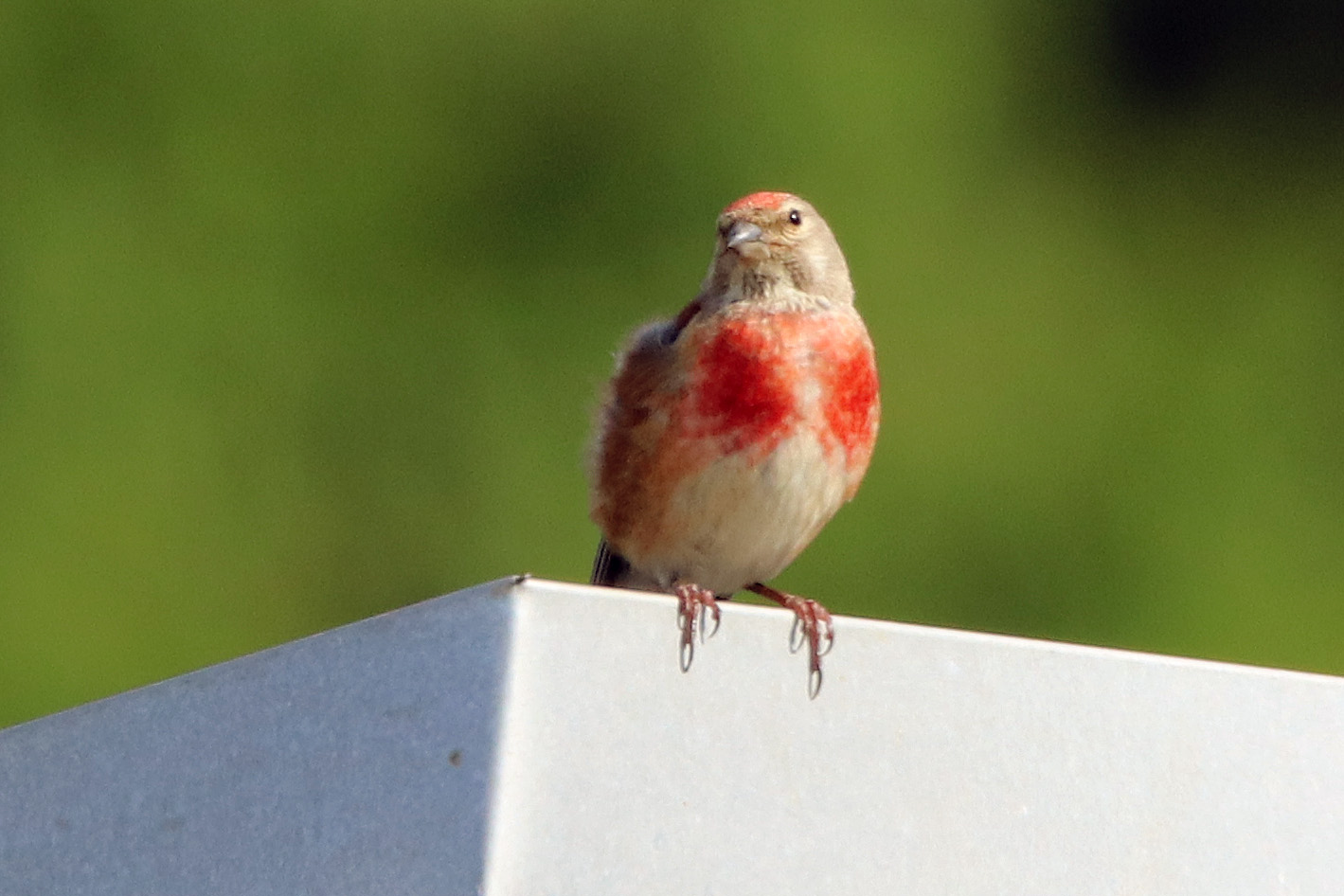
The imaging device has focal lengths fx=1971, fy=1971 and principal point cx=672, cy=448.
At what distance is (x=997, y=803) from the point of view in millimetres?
2201

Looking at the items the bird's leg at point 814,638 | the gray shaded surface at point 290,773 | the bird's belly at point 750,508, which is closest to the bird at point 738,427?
the bird's belly at point 750,508

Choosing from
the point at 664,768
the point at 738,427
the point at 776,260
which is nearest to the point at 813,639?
the point at 664,768

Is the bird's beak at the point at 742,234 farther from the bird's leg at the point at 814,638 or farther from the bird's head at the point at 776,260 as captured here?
the bird's leg at the point at 814,638

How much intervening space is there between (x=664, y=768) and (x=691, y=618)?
21 centimetres

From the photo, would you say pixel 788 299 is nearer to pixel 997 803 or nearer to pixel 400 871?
pixel 997 803

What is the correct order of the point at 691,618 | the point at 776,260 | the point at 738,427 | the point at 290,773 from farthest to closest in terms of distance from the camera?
1. the point at 776,260
2. the point at 738,427
3. the point at 691,618
4. the point at 290,773

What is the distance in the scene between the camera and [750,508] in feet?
12.6

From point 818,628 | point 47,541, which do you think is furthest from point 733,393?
point 47,541

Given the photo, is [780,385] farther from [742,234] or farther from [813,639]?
[813,639]

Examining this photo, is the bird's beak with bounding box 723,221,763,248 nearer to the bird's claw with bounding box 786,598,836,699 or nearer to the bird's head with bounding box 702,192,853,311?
the bird's head with bounding box 702,192,853,311

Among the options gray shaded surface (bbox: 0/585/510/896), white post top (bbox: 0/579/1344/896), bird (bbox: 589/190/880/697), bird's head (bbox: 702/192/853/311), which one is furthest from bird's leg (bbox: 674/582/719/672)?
bird's head (bbox: 702/192/853/311)

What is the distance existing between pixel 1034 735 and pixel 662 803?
0.48m

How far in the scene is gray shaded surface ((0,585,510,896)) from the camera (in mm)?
1905

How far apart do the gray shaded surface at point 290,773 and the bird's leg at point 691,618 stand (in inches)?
9.3
